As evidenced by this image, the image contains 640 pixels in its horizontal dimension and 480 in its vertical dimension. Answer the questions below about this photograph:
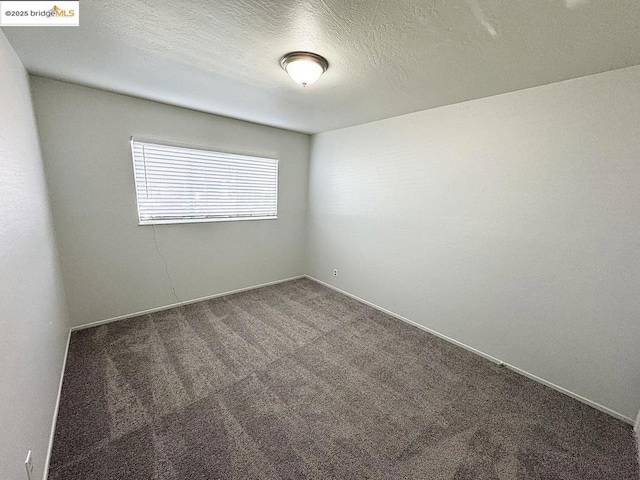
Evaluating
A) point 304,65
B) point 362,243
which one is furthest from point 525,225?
point 304,65

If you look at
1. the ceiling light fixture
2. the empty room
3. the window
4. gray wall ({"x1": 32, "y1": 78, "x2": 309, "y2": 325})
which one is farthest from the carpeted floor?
the ceiling light fixture

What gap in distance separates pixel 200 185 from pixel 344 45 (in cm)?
245

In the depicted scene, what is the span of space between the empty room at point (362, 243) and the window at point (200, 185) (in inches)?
1.3

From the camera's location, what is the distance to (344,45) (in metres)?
1.51

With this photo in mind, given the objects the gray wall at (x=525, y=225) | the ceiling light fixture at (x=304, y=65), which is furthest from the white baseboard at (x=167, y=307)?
the ceiling light fixture at (x=304, y=65)

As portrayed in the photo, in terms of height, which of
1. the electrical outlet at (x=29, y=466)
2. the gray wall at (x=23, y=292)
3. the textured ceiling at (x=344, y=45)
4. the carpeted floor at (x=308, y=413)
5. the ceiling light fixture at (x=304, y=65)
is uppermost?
the textured ceiling at (x=344, y=45)

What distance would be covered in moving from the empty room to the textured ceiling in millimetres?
16

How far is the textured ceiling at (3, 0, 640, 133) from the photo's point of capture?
1207mm

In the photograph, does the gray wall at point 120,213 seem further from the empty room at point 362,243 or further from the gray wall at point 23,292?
the gray wall at point 23,292

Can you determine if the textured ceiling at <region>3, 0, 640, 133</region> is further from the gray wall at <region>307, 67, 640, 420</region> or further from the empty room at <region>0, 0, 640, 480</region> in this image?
the gray wall at <region>307, 67, 640, 420</region>

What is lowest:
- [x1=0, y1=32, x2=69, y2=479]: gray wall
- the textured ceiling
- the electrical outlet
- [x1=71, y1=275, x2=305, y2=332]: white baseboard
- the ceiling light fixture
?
[x1=71, y1=275, x2=305, y2=332]: white baseboard

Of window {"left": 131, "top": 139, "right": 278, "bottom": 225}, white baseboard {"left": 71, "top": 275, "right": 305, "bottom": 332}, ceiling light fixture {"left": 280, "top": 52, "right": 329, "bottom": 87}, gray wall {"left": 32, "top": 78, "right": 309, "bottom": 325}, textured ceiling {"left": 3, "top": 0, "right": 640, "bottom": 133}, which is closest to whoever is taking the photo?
textured ceiling {"left": 3, "top": 0, "right": 640, "bottom": 133}

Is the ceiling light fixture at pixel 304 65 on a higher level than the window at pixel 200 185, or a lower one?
higher

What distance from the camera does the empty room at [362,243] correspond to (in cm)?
136
